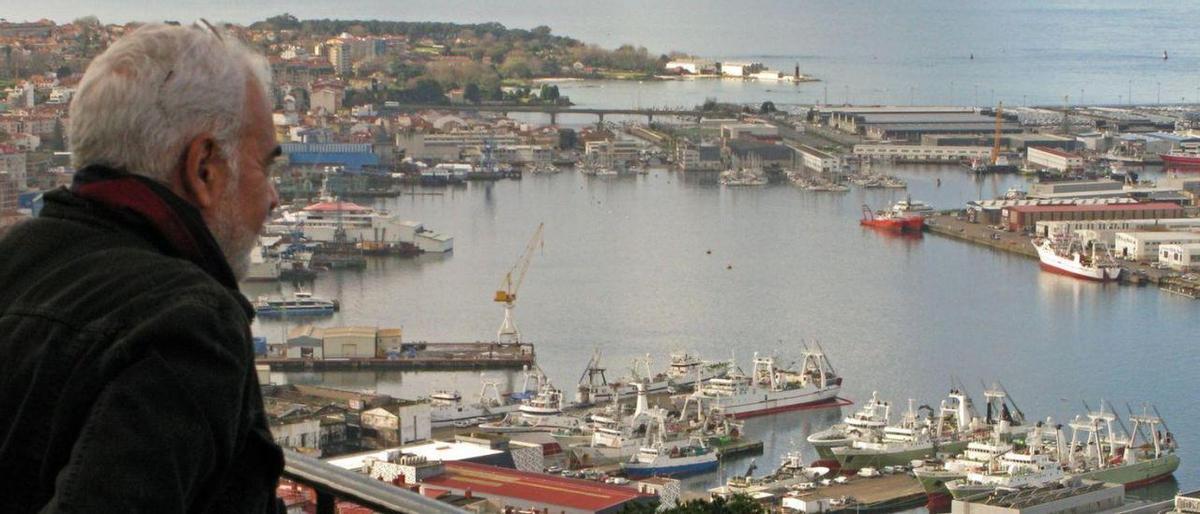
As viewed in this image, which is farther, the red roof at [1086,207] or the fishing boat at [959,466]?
the red roof at [1086,207]

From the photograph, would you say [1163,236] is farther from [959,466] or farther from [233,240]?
[233,240]

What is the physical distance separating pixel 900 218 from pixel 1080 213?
101cm

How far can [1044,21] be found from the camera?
30828mm

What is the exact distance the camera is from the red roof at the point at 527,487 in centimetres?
324

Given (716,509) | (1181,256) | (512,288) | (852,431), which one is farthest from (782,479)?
(1181,256)

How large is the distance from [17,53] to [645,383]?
1038 centimetres

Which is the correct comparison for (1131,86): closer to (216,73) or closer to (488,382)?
(488,382)

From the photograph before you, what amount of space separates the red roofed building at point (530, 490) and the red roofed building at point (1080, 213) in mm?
6283

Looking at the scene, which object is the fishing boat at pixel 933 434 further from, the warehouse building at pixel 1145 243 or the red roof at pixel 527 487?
the warehouse building at pixel 1145 243

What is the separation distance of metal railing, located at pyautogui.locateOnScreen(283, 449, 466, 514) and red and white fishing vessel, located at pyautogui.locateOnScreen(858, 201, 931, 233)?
907 cm

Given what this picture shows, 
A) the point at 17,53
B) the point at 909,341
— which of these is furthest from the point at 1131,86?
the point at 909,341

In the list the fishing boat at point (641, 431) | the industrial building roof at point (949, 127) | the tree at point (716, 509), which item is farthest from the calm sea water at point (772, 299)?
the industrial building roof at point (949, 127)

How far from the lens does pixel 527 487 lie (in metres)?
3.43

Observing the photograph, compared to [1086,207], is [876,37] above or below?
above
